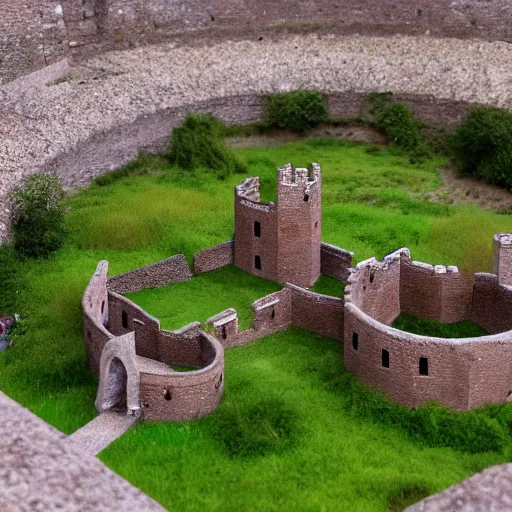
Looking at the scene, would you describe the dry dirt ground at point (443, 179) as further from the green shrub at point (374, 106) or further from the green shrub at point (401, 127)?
the green shrub at point (401, 127)

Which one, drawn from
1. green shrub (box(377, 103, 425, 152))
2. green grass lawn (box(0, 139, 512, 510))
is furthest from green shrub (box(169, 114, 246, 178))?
green shrub (box(377, 103, 425, 152))

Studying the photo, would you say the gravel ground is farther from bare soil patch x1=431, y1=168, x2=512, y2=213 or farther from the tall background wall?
bare soil patch x1=431, y1=168, x2=512, y2=213

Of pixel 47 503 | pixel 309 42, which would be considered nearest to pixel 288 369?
pixel 47 503

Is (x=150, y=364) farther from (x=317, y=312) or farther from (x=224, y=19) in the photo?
(x=224, y=19)

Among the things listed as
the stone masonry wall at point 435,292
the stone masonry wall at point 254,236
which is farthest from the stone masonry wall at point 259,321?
the stone masonry wall at point 435,292

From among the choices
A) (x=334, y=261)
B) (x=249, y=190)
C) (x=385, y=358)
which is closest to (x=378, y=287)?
(x=385, y=358)
